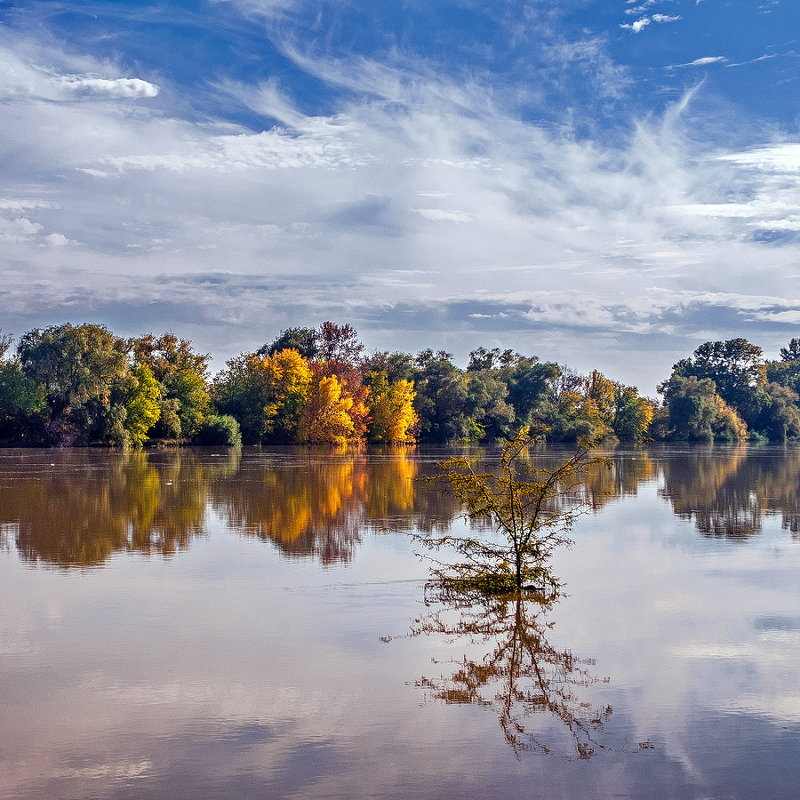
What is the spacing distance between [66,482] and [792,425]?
360 feet

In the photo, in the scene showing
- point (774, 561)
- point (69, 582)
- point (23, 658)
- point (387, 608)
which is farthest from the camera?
point (774, 561)

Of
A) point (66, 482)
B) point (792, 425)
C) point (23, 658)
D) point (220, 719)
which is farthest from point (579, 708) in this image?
point (792, 425)

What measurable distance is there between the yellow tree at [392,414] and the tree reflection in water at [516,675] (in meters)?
74.5

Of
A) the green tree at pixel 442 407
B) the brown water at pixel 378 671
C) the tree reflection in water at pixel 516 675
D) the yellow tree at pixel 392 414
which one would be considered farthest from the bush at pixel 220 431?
the tree reflection in water at pixel 516 675

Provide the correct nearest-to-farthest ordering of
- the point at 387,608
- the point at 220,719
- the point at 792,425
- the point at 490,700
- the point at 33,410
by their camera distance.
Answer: the point at 220,719 < the point at 490,700 < the point at 387,608 < the point at 33,410 < the point at 792,425

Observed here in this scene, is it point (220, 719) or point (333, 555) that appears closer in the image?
point (220, 719)

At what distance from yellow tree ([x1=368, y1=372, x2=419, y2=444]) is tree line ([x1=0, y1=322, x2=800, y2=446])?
113 millimetres

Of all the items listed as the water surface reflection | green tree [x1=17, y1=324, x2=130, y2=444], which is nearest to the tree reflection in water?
the water surface reflection

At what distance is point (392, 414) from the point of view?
283 feet

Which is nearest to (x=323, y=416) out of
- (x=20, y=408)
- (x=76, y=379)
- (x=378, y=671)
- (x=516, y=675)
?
(x=76, y=379)

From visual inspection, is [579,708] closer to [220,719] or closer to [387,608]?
[220,719]

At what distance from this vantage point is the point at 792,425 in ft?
400

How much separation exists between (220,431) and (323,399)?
9.78 metres

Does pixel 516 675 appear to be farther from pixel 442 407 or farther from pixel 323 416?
pixel 442 407
